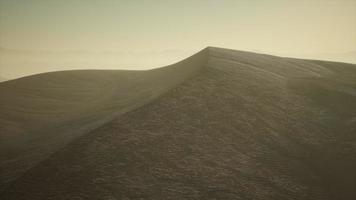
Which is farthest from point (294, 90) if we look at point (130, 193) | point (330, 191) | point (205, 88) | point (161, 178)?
point (130, 193)

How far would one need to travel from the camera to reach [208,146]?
62.1 feet

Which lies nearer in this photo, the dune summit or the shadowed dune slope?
the dune summit

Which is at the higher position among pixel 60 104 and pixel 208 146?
pixel 208 146

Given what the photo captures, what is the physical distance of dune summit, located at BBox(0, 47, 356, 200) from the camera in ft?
49.8

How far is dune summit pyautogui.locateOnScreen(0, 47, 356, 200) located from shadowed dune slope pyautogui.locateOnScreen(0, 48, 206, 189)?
0.98 feet

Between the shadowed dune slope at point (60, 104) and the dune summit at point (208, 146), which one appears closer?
the dune summit at point (208, 146)

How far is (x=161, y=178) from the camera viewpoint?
51.4ft

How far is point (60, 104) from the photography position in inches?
1641

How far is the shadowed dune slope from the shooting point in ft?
72.0

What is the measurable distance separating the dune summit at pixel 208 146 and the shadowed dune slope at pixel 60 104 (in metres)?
0.30

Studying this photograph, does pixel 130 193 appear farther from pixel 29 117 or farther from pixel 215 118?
pixel 29 117

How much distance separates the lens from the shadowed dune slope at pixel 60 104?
72.0 feet

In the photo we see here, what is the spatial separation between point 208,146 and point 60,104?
2950cm

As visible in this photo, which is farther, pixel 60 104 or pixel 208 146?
pixel 60 104
